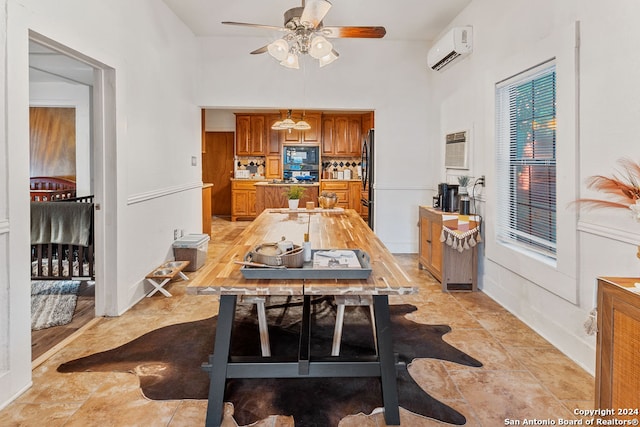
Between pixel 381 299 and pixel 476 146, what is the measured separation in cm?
279

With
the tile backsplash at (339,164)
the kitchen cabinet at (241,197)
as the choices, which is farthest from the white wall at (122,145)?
the tile backsplash at (339,164)

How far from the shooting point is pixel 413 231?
587 centimetres

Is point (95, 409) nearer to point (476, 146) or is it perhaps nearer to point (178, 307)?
point (178, 307)

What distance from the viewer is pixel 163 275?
12.7 ft

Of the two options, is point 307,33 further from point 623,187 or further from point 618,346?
point 618,346

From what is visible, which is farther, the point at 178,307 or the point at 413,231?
the point at 413,231

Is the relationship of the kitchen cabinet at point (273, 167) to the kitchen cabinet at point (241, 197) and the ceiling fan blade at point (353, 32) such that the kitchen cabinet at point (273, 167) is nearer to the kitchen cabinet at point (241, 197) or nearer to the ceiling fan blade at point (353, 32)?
the kitchen cabinet at point (241, 197)

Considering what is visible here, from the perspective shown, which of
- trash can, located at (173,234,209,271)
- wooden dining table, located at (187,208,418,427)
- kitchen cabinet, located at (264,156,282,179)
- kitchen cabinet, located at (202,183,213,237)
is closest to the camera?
wooden dining table, located at (187,208,418,427)

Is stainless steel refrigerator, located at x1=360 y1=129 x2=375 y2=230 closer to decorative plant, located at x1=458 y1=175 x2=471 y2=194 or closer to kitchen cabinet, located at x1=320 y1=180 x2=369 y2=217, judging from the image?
decorative plant, located at x1=458 y1=175 x2=471 y2=194

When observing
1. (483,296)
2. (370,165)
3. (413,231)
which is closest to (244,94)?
(370,165)

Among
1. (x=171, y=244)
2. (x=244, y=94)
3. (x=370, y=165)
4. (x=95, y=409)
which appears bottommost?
(x=95, y=409)

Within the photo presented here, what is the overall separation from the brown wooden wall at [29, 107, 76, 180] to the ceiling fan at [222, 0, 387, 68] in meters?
4.85

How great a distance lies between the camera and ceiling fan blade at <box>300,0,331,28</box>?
262 centimetres

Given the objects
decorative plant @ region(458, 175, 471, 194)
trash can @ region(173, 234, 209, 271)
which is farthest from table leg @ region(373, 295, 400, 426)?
trash can @ region(173, 234, 209, 271)
